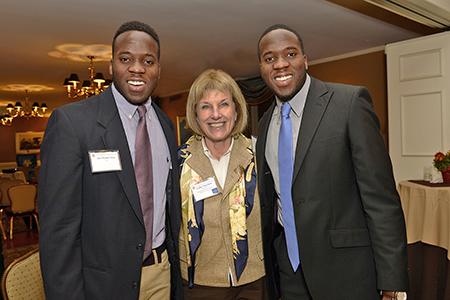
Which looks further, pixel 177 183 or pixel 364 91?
pixel 177 183

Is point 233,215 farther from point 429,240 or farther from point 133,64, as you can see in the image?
point 429,240

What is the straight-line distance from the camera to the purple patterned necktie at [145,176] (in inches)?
55.6

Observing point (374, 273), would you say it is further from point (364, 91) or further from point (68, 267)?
point (68, 267)

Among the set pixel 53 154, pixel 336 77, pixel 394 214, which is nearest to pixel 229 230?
pixel 394 214

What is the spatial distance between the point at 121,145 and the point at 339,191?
0.94m

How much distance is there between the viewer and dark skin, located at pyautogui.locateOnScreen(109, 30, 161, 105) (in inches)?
56.9

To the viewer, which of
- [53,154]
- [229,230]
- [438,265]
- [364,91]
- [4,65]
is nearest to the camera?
[53,154]

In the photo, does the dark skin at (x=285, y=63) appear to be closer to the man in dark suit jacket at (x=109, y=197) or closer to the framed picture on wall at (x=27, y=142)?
the man in dark suit jacket at (x=109, y=197)

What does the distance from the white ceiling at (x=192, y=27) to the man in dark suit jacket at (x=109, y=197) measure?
8.03 ft

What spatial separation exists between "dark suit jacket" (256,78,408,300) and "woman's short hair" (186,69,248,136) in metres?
0.59

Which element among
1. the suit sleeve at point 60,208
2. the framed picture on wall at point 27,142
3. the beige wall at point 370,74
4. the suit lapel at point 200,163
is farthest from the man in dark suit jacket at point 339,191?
the framed picture on wall at point 27,142

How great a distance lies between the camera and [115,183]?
132 centimetres

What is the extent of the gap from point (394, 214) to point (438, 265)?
90.3 inches

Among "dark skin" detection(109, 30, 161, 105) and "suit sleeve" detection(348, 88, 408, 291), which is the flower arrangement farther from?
"dark skin" detection(109, 30, 161, 105)
